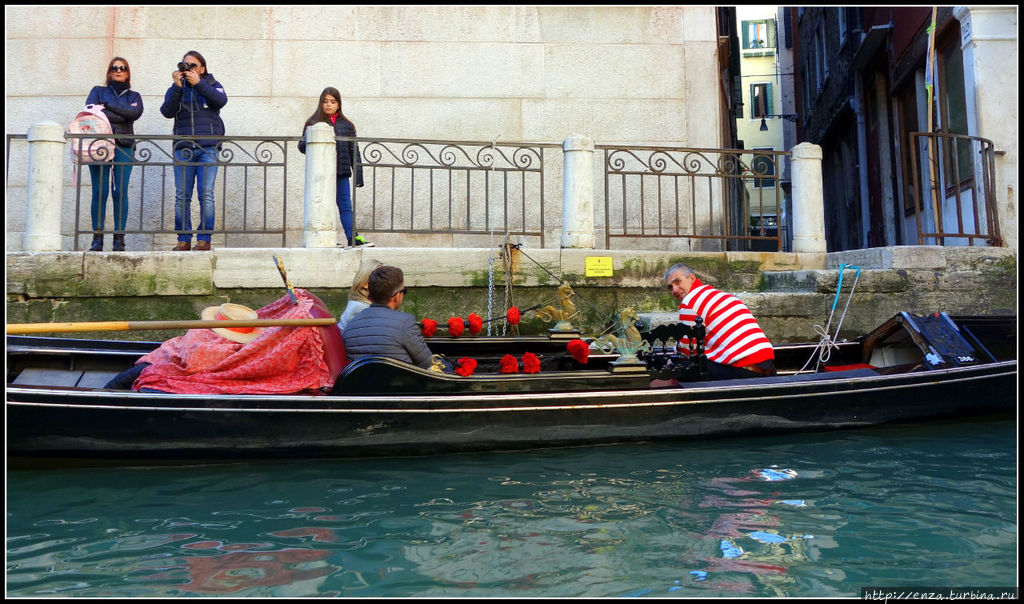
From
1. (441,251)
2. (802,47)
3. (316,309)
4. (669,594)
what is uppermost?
(802,47)

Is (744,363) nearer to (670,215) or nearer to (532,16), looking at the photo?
(670,215)

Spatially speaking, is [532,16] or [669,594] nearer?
[669,594]

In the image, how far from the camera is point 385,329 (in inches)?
162

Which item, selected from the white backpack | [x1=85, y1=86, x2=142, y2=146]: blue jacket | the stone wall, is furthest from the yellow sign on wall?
the white backpack

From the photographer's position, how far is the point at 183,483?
368 centimetres

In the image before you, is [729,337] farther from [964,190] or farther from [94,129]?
[94,129]

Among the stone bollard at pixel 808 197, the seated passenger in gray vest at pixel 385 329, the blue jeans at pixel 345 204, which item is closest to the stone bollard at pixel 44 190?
the blue jeans at pixel 345 204

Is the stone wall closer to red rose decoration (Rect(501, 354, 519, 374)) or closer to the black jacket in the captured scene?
the black jacket

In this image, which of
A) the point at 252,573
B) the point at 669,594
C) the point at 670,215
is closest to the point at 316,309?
the point at 252,573

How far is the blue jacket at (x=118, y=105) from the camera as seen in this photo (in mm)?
6746

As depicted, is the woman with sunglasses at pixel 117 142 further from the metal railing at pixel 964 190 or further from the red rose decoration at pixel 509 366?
the metal railing at pixel 964 190

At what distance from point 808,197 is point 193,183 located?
18.1 ft

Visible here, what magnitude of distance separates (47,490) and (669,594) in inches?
112

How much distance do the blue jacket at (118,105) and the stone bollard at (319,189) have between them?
1.67 meters
